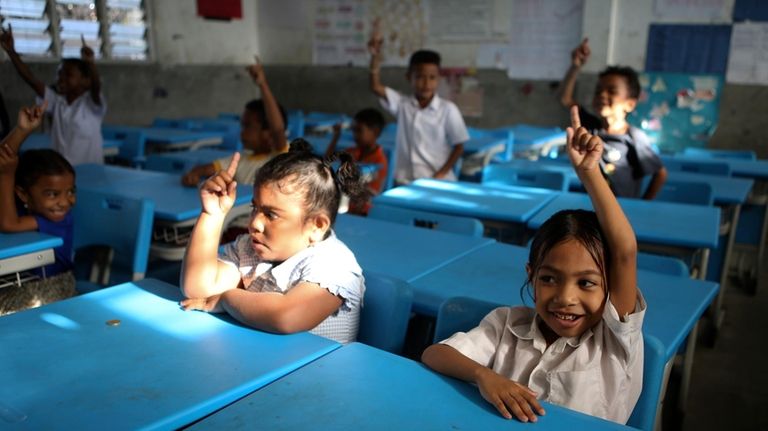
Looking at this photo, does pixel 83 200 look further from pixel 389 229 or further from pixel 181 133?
pixel 181 133

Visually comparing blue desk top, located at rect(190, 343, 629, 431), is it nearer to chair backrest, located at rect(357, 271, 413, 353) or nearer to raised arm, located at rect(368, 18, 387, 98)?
chair backrest, located at rect(357, 271, 413, 353)

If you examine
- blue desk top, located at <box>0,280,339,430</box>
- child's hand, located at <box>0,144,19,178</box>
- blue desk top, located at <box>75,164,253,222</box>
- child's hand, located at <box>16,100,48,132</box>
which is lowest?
blue desk top, located at <box>0,280,339,430</box>

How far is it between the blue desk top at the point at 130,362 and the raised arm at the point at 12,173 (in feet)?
2.68

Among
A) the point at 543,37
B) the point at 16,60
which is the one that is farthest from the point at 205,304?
the point at 543,37

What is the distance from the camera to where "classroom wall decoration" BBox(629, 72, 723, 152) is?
5773mm

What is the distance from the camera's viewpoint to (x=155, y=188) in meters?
2.97

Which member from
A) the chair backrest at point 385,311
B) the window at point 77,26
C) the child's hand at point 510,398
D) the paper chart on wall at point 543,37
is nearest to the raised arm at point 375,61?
the chair backrest at point 385,311

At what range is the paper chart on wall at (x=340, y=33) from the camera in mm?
7793

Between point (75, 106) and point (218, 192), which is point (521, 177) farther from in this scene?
point (75, 106)

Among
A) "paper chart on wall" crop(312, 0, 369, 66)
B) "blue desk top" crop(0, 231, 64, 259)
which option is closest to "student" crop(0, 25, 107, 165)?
"blue desk top" crop(0, 231, 64, 259)

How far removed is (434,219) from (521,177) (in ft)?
3.87

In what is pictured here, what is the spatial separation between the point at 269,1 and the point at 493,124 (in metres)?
3.71

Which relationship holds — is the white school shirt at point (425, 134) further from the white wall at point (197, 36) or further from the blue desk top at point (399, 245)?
the white wall at point (197, 36)

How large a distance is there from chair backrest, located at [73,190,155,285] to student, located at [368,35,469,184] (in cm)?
186
